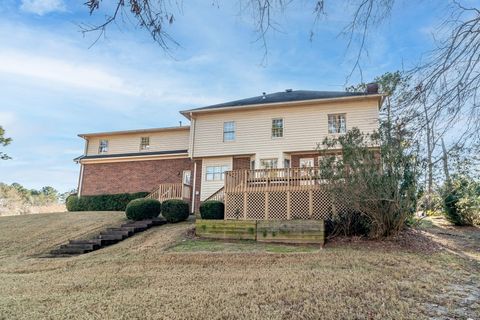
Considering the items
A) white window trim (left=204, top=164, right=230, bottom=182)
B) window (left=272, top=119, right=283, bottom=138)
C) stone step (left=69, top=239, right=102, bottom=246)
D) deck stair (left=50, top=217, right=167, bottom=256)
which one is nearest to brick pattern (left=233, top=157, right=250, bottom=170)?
white window trim (left=204, top=164, right=230, bottom=182)

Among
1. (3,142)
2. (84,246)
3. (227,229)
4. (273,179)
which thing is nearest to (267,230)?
(227,229)

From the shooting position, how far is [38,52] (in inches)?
149

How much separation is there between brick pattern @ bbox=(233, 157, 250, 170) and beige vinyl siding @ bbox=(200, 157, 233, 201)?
23cm

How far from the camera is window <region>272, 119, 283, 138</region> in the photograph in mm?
17625

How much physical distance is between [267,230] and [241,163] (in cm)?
723

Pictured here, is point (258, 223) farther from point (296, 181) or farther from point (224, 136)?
point (224, 136)

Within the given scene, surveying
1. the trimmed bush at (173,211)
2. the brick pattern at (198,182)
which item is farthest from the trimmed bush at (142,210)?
the brick pattern at (198,182)

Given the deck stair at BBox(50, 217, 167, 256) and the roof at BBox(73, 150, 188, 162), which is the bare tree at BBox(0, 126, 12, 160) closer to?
the roof at BBox(73, 150, 188, 162)

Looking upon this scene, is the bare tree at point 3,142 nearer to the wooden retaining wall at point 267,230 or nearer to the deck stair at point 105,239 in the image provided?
the deck stair at point 105,239

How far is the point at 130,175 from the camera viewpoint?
837 inches

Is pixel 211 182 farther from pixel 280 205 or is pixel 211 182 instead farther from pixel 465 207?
pixel 465 207

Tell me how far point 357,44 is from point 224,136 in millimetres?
15575

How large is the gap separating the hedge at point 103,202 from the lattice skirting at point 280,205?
852cm

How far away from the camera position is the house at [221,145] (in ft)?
55.4
